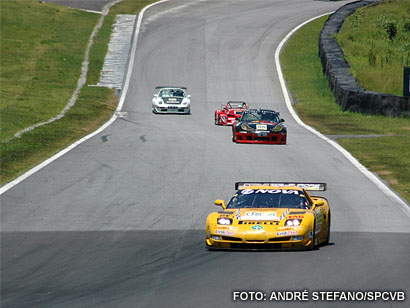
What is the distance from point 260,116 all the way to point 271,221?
16548 mm

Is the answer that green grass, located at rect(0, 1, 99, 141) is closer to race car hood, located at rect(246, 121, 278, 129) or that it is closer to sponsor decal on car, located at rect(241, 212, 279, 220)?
race car hood, located at rect(246, 121, 278, 129)

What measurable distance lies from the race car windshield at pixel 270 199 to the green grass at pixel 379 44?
28.5 meters

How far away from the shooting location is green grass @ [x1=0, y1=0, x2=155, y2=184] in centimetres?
2936

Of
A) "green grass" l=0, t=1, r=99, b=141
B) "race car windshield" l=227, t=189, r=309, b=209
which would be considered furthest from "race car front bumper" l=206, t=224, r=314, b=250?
"green grass" l=0, t=1, r=99, b=141

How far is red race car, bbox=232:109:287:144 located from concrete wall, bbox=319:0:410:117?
9085 millimetres

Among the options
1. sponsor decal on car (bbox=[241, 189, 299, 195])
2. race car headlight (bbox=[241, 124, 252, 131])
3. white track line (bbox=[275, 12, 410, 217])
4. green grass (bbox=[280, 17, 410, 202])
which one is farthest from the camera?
race car headlight (bbox=[241, 124, 252, 131])

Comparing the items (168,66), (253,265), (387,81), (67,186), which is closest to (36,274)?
(253,265)

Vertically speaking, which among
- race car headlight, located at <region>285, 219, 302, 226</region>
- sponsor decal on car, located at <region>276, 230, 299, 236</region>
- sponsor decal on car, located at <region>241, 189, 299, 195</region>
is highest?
sponsor decal on car, located at <region>241, 189, 299, 195</region>

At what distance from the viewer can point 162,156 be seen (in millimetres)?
25812

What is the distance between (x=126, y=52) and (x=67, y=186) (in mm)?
37098

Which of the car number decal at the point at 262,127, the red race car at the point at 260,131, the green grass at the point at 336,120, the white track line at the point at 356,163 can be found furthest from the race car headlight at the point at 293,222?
the car number decal at the point at 262,127

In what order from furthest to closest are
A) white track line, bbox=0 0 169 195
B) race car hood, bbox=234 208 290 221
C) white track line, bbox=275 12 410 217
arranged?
white track line, bbox=0 0 169 195
white track line, bbox=275 12 410 217
race car hood, bbox=234 208 290 221

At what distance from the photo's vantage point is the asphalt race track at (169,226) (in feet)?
36.8

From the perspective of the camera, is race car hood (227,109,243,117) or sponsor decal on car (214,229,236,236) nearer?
sponsor decal on car (214,229,236,236)
